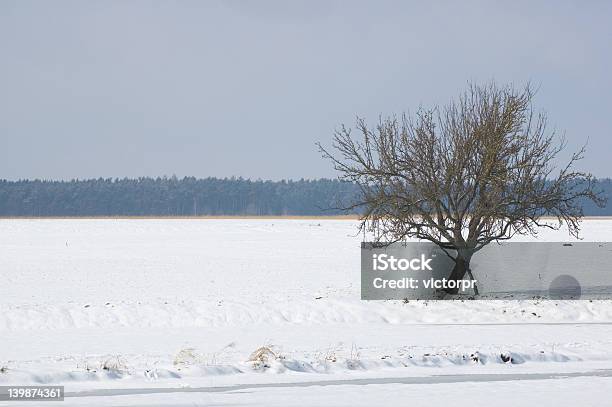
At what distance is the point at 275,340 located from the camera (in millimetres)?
17141

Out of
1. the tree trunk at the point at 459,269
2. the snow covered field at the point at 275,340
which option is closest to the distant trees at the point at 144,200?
the snow covered field at the point at 275,340

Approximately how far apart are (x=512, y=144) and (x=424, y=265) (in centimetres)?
461

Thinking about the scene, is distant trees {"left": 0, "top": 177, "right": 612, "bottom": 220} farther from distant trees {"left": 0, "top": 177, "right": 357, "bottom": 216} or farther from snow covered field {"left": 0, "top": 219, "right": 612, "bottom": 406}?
snow covered field {"left": 0, "top": 219, "right": 612, "bottom": 406}

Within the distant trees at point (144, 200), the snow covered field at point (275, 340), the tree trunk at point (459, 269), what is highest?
the distant trees at point (144, 200)

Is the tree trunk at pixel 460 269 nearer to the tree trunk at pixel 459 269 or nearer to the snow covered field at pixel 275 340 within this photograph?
the tree trunk at pixel 459 269

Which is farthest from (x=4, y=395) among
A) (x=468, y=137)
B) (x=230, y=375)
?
(x=468, y=137)

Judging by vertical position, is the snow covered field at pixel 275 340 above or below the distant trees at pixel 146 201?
below

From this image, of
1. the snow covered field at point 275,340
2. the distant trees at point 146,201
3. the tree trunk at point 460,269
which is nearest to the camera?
the snow covered field at point 275,340

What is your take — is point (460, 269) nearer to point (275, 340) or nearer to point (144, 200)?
point (275, 340)

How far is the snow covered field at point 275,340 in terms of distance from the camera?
11.5 meters

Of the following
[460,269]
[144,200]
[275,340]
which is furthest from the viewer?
[144,200]

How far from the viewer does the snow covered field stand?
1145 cm

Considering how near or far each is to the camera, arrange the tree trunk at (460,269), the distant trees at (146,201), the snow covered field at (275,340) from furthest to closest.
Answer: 1. the distant trees at (146,201)
2. the tree trunk at (460,269)
3. the snow covered field at (275,340)

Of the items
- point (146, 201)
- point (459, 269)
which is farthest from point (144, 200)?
point (459, 269)
